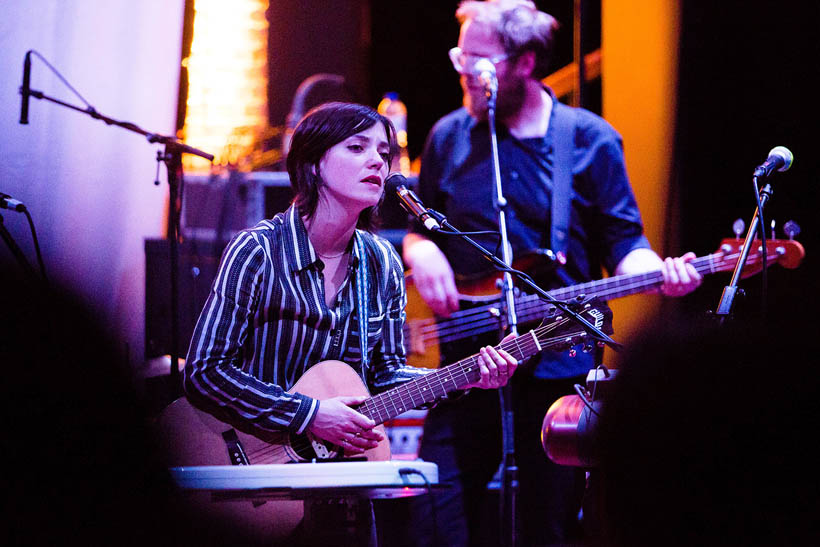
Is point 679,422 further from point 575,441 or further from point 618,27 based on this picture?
point 618,27

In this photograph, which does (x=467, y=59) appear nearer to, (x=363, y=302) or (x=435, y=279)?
(x=435, y=279)

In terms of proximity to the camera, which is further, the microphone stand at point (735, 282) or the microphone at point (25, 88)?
the microphone at point (25, 88)

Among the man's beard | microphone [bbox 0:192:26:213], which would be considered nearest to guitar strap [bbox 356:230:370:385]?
the man's beard

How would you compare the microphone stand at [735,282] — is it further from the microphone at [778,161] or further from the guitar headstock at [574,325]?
the guitar headstock at [574,325]

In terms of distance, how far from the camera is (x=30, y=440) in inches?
51.3

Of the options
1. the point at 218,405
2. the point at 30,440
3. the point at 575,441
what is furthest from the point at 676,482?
the point at 218,405

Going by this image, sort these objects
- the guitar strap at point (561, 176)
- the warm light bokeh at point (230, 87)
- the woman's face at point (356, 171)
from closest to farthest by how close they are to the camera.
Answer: the woman's face at point (356, 171) → the guitar strap at point (561, 176) → the warm light bokeh at point (230, 87)

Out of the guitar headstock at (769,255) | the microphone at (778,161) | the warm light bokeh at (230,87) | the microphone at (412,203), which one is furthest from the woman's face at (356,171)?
the warm light bokeh at (230,87)

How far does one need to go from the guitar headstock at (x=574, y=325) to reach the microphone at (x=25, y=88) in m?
1.88

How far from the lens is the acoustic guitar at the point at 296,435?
100 inches

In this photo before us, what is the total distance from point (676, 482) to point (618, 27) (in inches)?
154

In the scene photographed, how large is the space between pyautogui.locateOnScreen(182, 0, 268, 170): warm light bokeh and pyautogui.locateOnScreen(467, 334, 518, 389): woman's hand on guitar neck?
2.43 metres

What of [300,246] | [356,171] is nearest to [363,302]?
[300,246]

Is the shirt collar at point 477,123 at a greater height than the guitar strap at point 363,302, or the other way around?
the shirt collar at point 477,123
